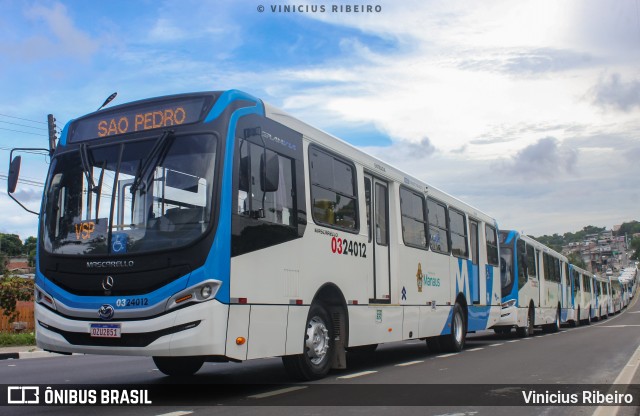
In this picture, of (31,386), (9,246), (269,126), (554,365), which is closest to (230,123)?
(269,126)

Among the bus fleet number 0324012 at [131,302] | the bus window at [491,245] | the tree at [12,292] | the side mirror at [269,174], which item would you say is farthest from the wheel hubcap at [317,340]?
the tree at [12,292]

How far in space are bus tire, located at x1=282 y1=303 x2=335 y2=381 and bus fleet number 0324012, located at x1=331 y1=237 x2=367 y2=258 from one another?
0.89 metres

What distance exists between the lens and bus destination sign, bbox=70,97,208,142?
7832mm

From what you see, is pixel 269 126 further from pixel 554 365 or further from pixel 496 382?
pixel 554 365

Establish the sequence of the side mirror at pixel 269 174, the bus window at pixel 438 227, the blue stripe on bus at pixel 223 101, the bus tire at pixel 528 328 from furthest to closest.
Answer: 1. the bus tire at pixel 528 328
2. the bus window at pixel 438 227
3. the side mirror at pixel 269 174
4. the blue stripe on bus at pixel 223 101

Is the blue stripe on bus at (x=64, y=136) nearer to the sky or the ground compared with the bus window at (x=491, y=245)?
nearer to the sky

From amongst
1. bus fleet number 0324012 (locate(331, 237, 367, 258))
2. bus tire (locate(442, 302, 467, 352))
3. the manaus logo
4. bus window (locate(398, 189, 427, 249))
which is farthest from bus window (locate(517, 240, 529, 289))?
bus fleet number 0324012 (locate(331, 237, 367, 258))

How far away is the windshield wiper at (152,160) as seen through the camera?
297 inches

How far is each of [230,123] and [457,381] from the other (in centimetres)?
463

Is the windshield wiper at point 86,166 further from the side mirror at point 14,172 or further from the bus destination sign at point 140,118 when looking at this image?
the side mirror at point 14,172

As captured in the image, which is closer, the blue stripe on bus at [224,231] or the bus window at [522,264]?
the blue stripe on bus at [224,231]

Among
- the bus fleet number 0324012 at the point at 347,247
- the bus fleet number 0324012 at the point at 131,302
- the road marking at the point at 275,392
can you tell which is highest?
the bus fleet number 0324012 at the point at 347,247

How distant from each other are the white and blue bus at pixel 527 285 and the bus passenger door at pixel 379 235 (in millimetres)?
9714

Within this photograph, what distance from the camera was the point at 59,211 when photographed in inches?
318
